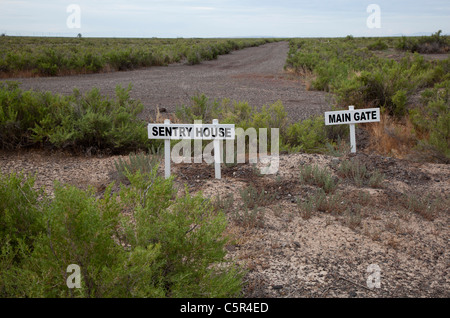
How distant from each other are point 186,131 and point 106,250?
119 inches

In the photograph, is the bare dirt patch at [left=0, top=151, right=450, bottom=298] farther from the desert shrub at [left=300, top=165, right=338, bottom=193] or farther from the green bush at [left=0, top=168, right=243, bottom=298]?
the green bush at [left=0, top=168, right=243, bottom=298]

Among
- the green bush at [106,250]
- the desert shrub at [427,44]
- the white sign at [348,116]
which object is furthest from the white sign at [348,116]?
the desert shrub at [427,44]

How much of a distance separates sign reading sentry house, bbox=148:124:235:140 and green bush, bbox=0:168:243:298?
89.1 inches

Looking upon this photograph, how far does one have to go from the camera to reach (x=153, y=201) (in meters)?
3.46

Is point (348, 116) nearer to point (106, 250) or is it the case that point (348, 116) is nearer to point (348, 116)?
point (348, 116)

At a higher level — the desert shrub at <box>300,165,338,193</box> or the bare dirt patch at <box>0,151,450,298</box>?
the desert shrub at <box>300,165,338,193</box>

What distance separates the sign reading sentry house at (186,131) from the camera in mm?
5867

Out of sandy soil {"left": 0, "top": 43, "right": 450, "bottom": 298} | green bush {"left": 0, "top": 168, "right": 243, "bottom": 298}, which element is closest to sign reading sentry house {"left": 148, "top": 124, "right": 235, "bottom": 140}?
sandy soil {"left": 0, "top": 43, "right": 450, "bottom": 298}

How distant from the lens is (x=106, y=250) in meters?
3.07

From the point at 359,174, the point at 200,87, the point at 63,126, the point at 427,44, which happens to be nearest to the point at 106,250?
the point at 359,174

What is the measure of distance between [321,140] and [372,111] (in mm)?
1930

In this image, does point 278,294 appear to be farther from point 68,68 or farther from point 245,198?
point 68,68

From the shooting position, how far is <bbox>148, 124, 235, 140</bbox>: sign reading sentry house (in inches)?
231
